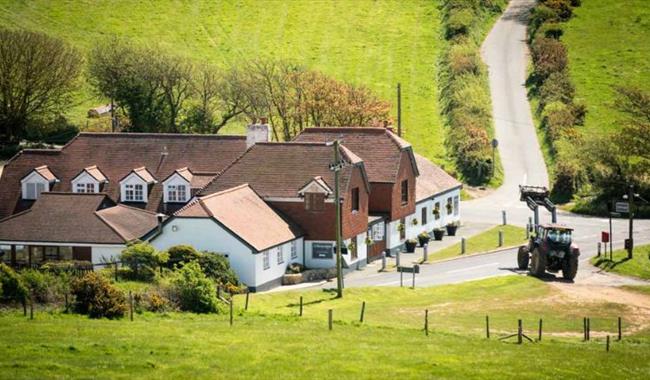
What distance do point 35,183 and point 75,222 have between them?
10938mm

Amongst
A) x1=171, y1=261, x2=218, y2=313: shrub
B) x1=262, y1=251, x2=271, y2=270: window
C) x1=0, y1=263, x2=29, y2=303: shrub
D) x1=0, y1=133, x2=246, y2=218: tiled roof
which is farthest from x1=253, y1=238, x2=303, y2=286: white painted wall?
x1=0, y1=263, x2=29, y2=303: shrub

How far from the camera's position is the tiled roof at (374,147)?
77.4 metres

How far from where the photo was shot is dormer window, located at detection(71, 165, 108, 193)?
Answer: 2985 inches

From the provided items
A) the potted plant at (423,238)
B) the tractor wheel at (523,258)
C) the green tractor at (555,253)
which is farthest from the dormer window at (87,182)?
the green tractor at (555,253)

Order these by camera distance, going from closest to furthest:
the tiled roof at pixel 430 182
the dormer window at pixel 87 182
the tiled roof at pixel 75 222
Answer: the tiled roof at pixel 75 222 → the dormer window at pixel 87 182 → the tiled roof at pixel 430 182

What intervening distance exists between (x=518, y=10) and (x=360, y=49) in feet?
79.0

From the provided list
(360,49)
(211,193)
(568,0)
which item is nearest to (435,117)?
(360,49)

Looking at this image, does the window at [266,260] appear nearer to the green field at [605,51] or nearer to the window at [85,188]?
the window at [85,188]

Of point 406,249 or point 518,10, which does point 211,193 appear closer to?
point 406,249

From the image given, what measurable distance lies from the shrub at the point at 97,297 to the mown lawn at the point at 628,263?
108 feet

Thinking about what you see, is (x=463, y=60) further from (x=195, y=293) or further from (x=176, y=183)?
(x=195, y=293)

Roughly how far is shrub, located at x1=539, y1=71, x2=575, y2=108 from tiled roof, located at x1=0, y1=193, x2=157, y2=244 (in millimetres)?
62209

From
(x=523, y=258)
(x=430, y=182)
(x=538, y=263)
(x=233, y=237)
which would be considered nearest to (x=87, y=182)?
(x=233, y=237)

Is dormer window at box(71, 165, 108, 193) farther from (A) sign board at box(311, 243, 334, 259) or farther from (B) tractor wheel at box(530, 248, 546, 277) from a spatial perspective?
(B) tractor wheel at box(530, 248, 546, 277)
